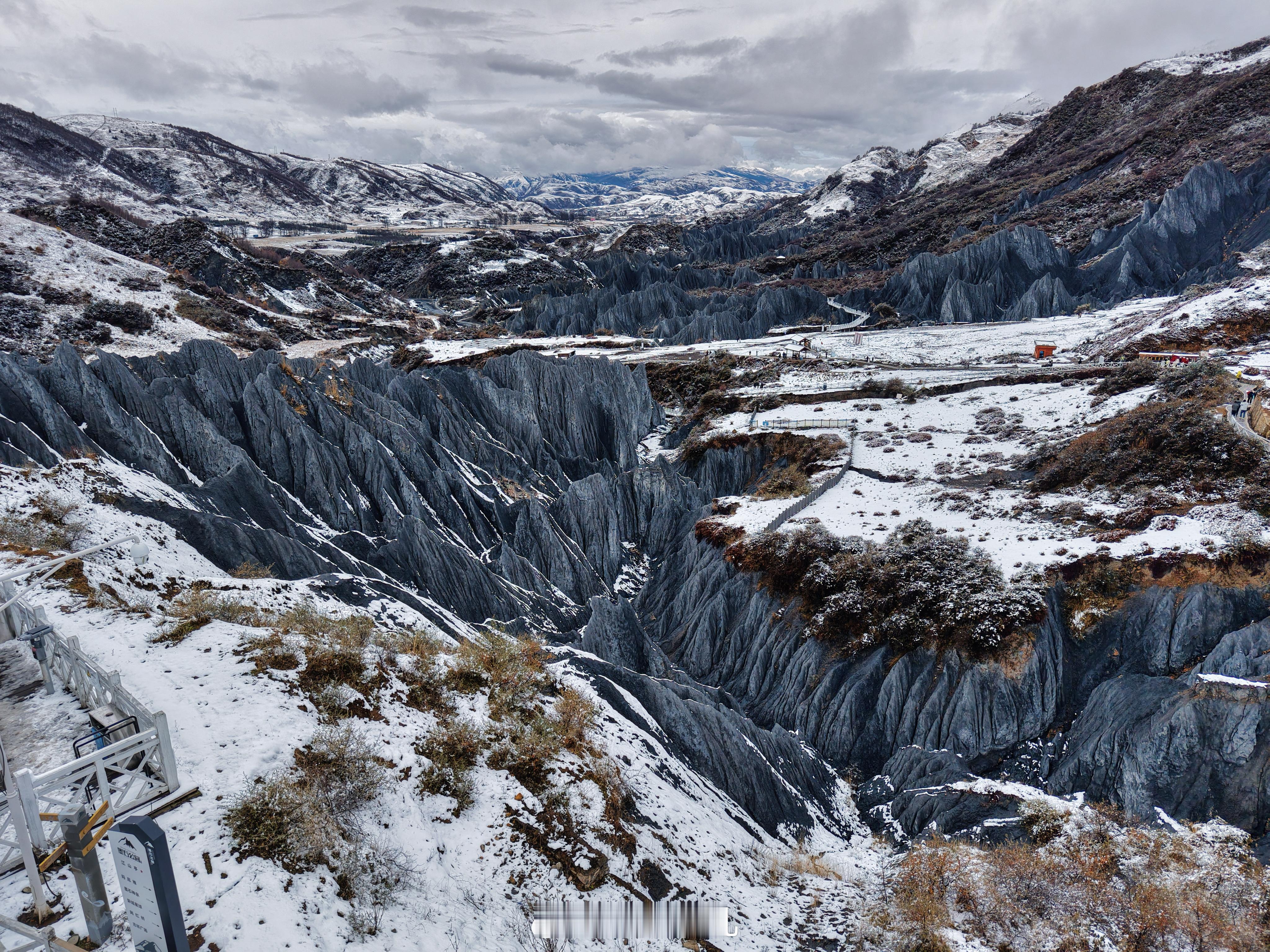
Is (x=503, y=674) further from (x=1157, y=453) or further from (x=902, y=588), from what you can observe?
(x=1157, y=453)

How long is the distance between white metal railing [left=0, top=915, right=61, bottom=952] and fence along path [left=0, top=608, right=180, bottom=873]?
745mm

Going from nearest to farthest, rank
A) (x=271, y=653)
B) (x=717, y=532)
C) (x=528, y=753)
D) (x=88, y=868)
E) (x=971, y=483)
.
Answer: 1. (x=88, y=868)
2. (x=528, y=753)
3. (x=271, y=653)
4. (x=971, y=483)
5. (x=717, y=532)

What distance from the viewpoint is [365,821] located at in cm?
932

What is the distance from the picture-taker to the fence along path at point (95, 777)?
22.1ft

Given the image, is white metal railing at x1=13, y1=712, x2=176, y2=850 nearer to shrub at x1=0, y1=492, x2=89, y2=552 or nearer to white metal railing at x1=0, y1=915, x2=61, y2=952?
white metal railing at x1=0, y1=915, x2=61, y2=952

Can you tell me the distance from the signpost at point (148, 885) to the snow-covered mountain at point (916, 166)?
616ft

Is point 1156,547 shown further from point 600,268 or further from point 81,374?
point 600,268

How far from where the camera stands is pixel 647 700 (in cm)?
1830

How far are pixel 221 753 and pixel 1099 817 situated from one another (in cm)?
1958

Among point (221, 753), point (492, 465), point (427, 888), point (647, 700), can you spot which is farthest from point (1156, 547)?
point (492, 465)

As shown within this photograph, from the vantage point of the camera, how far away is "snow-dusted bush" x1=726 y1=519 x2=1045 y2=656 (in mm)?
20312

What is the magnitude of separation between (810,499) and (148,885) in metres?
27.8

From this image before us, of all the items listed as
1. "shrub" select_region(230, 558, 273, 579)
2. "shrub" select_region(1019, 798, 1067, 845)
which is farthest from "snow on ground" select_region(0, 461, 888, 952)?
"shrub" select_region(1019, 798, 1067, 845)

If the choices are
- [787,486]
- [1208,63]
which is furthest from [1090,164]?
[787,486]
